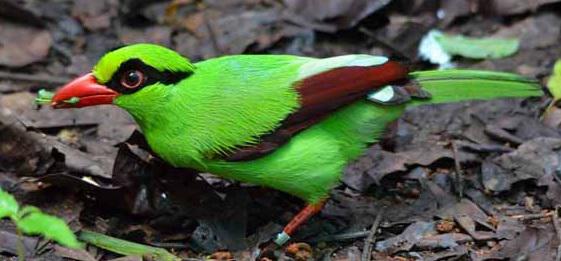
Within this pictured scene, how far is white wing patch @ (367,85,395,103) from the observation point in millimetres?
4633

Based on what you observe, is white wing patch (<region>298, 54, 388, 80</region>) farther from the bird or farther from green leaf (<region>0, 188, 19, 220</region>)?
green leaf (<region>0, 188, 19, 220</region>)

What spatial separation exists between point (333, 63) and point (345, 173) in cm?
89

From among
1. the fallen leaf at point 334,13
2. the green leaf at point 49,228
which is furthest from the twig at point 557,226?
the fallen leaf at point 334,13

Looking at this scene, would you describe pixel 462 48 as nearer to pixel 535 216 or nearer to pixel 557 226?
pixel 535 216

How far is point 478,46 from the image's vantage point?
6449 mm

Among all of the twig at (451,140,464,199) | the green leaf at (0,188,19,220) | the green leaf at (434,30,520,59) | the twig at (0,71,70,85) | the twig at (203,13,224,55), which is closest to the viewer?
the green leaf at (0,188,19,220)

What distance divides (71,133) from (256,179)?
164 cm

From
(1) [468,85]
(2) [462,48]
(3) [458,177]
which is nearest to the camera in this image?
(1) [468,85]

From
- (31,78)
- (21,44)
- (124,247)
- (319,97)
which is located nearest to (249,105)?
(319,97)

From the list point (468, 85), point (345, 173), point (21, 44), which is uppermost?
point (468, 85)

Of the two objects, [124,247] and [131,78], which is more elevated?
[131,78]

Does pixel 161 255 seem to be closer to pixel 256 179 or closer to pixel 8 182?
pixel 256 179

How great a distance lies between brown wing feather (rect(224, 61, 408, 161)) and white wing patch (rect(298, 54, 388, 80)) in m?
0.03

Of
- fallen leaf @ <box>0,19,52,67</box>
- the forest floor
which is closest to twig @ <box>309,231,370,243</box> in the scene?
the forest floor
